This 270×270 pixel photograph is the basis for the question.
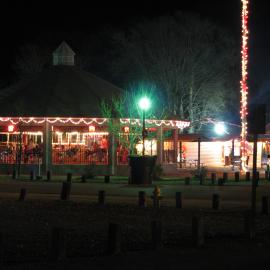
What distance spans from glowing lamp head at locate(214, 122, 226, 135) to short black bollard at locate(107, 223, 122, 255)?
46.3 meters

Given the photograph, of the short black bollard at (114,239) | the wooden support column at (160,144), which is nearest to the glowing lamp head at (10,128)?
the wooden support column at (160,144)

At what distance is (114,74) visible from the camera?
6569 centimetres

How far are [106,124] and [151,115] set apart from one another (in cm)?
309

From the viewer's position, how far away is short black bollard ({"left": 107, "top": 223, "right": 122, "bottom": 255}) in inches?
500

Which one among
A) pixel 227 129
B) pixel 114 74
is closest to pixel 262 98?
pixel 227 129

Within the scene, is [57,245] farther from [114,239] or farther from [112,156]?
[112,156]

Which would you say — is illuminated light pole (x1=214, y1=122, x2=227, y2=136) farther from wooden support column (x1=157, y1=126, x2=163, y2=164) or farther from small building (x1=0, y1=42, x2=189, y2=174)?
wooden support column (x1=157, y1=126, x2=163, y2=164)

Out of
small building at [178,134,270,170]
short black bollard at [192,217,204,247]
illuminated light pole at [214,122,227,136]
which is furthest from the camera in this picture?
illuminated light pole at [214,122,227,136]

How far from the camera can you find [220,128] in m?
60.0

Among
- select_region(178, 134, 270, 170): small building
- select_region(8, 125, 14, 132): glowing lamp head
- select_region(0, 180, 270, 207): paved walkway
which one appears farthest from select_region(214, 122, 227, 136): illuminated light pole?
select_region(0, 180, 270, 207): paved walkway

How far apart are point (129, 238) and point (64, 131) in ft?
107

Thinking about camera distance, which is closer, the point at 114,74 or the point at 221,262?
the point at 221,262

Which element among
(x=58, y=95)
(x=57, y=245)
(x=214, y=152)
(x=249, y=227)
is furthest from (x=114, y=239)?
(x=214, y=152)

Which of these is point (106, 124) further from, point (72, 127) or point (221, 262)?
point (221, 262)
